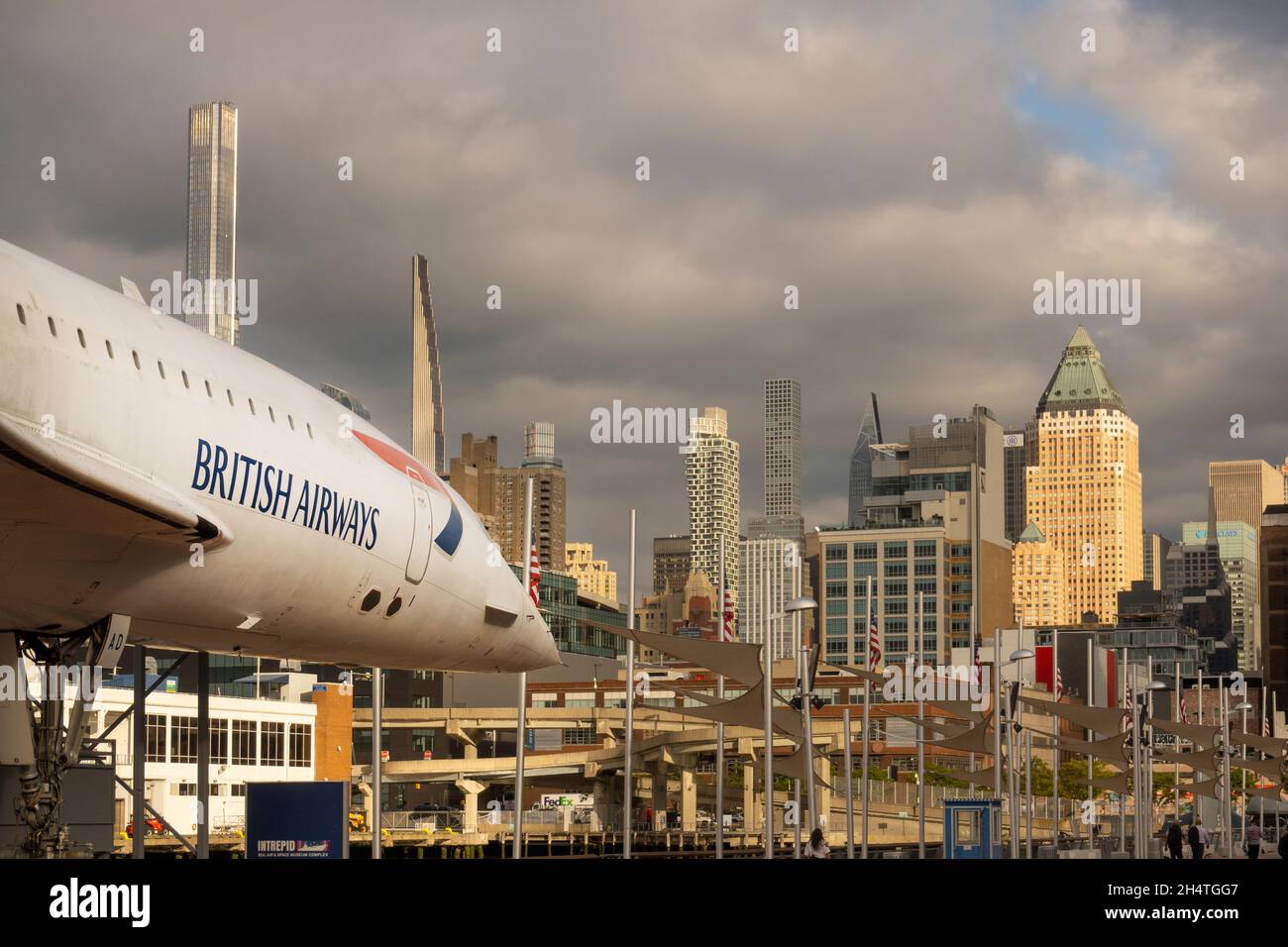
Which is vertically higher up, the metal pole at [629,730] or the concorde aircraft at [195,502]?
the concorde aircraft at [195,502]

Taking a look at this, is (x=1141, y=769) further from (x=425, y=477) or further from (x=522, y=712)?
(x=425, y=477)

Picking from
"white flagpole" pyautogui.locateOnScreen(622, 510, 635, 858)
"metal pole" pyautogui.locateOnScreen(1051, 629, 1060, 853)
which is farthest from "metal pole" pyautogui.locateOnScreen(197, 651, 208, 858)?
Answer: "metal pole" pyautogui.locateOnScreen(1051, 629, 1060, 853)

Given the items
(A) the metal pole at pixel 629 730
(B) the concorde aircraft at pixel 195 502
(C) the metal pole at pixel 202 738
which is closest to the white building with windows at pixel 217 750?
(A) the metal pole at pixel 629 730

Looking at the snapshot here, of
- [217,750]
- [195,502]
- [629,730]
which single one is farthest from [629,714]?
[217,750]

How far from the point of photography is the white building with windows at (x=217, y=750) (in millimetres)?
75188

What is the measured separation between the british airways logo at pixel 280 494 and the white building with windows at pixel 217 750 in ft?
176

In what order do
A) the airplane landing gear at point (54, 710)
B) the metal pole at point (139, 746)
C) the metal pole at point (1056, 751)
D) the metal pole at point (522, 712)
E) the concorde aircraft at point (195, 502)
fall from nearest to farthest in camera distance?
1. the concorde aircraft at point (195, 502)
2. the airplane landing gear at point (54, 710)
3. the metal pole at point (139, 746)
4. the metal pole at point (522, 712)
5. the metal pole at point (1056, 751)

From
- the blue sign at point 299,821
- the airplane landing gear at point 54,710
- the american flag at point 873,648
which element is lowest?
the blue sign at point 299,821

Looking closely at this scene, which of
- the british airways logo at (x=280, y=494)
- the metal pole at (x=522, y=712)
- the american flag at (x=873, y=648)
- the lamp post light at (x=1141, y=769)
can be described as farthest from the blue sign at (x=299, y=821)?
the american flag at (x=873, y=648)

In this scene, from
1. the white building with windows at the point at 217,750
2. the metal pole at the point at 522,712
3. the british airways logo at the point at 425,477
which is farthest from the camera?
the white building with windows at the point at 217,750

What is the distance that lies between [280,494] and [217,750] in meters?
63.4

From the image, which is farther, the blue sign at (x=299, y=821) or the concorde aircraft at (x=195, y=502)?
the blue sign at (x=299, y=821)

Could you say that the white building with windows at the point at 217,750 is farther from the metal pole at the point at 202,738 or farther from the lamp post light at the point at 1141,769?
the metal pole at the point at 202,738
